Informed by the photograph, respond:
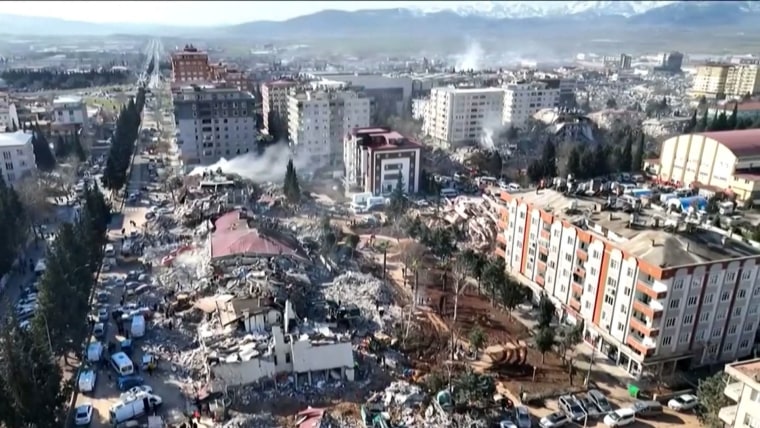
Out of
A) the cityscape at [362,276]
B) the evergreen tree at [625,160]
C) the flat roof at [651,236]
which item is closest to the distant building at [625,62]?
the cityscape at [362,276]

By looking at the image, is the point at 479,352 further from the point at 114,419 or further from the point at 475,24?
the point at 475,24

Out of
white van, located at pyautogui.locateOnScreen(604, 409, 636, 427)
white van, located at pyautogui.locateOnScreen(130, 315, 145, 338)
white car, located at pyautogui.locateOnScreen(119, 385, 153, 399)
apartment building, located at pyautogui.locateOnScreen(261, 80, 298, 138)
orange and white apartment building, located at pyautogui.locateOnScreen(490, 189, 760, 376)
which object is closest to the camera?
white van, located at pyautogui.locateOnScreen(604, 409, 636, 427)

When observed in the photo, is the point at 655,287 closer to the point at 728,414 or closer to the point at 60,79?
the point at 728,414

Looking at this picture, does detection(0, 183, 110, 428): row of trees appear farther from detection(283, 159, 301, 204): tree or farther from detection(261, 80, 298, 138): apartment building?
detection(261, 80, 298, 138): apartment building

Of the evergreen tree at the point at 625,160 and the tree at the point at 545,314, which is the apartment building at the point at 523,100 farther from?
the tree at the point at 545,314

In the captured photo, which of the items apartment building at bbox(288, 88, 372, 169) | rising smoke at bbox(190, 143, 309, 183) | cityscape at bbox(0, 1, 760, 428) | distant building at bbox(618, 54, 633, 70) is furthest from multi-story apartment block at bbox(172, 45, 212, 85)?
distant building at bbox(618, 54, 633, 70)

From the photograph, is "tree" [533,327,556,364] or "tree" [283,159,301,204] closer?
"tree" [533,327,556,364]

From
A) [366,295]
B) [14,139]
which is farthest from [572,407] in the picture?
[14,139]
